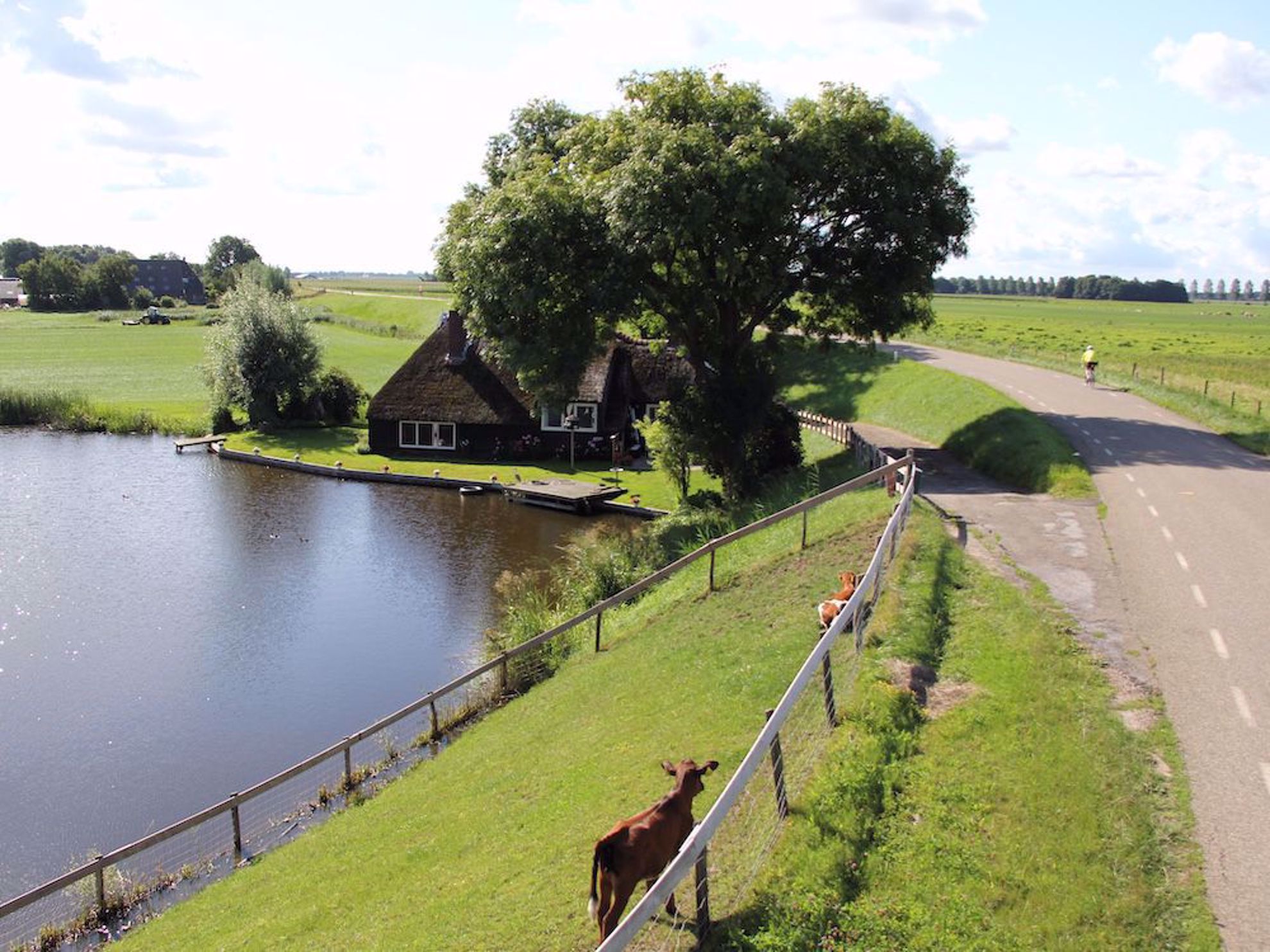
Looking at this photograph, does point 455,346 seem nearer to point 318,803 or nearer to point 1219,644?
point 318,803

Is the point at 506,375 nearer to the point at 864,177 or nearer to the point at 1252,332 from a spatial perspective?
the point at 864,177

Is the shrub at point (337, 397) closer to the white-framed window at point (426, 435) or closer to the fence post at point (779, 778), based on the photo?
the white-framed window at point (426, 435)

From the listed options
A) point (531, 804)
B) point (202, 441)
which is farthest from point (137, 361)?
point (531, 804)

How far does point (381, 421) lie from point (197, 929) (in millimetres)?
40718

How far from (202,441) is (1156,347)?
6714 centimetres

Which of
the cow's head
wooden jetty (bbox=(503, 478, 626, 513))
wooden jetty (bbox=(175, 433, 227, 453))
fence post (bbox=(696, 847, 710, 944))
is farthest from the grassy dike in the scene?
wooden jetty (bbox=(175, 433, 227, 453))

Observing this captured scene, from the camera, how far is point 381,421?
52156mm

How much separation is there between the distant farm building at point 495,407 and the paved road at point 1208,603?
2133 cm

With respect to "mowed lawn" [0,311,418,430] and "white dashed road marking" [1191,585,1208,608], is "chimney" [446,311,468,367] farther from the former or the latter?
"white dashed road marking" [1191,585,1208,608]

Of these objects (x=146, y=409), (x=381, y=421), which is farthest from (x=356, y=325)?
(x=381, y=421)

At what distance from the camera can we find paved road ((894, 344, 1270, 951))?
379 inches

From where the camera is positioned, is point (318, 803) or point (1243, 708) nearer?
point (1243, 708)

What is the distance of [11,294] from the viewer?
590ft

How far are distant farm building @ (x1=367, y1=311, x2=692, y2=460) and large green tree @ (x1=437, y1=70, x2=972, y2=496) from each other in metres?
13.9
